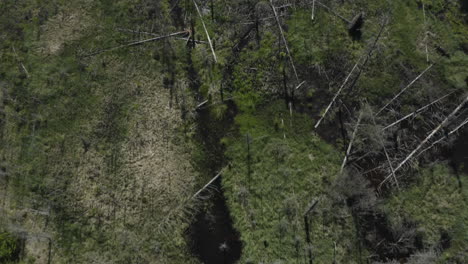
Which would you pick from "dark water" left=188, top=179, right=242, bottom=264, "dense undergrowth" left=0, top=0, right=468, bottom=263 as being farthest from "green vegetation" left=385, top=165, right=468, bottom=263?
"dark water" left=188, top=179, right=242, bottom=264

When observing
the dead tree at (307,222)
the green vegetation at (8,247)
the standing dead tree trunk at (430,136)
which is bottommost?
the green vegetation at (8,247)

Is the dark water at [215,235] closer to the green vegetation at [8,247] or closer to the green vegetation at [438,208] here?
the green vegetation at [438,208]

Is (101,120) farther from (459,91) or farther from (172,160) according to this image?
(459,91)

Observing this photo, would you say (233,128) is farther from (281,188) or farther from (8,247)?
(8,247)

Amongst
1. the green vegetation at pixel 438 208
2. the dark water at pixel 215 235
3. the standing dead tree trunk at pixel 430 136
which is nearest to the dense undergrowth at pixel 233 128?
the green vegetation at pixel 438 208

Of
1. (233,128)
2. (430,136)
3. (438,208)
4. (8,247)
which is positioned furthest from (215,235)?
(430,136)

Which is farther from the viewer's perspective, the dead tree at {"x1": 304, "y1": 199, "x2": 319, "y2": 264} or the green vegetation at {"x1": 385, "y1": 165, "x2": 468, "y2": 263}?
the green vegetation at {"x1": 385, "y1": 165, "x2": 468, "y2": 263}

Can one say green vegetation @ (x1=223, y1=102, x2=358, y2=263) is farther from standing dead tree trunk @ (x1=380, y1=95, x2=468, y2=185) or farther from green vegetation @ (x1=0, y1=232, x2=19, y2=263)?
green vegetation @ (x1=0, y1=232, x2=19, y2=263)

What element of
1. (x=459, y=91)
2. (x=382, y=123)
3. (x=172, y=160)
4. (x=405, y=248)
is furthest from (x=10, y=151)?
(x=459, y=91)
